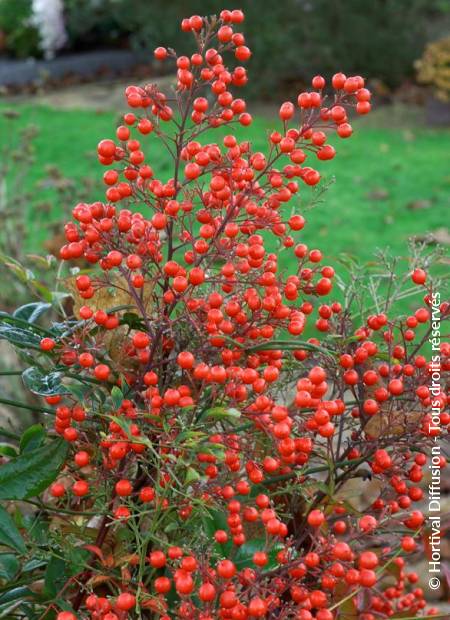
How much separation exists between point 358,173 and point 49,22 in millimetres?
8595

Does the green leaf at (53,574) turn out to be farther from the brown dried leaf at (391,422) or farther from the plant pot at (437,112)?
the plant pot at (437,112)

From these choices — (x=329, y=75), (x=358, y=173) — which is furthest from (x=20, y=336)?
(x=329, y=75)

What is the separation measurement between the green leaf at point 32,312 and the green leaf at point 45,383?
187mm

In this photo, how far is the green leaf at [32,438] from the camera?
1.26 m

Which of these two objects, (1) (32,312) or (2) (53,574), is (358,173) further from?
(2) (53,574)

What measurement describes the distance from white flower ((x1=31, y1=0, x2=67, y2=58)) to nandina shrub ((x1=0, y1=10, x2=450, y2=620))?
1414cm

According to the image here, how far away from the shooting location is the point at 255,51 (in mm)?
9891

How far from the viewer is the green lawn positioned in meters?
6.15

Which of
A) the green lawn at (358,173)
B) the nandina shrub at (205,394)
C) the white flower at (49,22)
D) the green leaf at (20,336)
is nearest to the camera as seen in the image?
the nandina shrub at (205,394)

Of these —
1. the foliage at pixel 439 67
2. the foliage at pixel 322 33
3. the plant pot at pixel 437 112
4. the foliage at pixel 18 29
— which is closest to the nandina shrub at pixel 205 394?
the foliage at pixel 439 67

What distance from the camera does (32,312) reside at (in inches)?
58.3

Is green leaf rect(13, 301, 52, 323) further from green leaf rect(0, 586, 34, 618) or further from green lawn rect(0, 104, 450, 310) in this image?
green lawn rect(0, 104, 450, 310)

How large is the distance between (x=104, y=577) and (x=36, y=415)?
1940 millimetres

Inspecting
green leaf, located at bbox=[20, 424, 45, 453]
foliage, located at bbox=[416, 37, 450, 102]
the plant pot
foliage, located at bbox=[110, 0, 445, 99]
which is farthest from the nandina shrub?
foliage, located at bbox=[110, 0, 445, 99]
